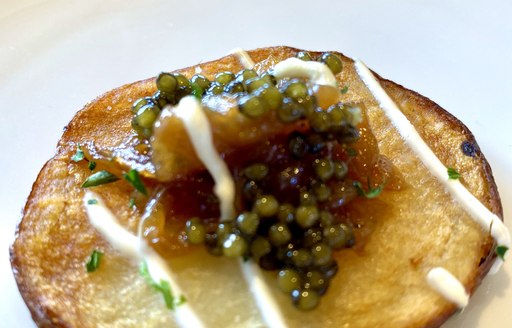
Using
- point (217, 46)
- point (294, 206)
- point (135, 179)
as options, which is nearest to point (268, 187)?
point (294, 206)

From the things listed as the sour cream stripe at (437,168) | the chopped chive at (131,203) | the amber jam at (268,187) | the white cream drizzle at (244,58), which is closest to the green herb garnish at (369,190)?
the amber jam at (268,187)

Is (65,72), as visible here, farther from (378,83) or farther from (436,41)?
(436,41)

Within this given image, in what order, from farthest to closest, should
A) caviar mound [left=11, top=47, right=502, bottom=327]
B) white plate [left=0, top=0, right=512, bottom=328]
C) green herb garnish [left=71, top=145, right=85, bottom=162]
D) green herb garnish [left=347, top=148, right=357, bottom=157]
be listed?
white plate [left=0, top=0, right=512, bottom=328] → green herb garnish [left=71, top=145, right=85, bottom=162] → green herb garnish [left=347, top=148, right=357, bottom=157] → caviar mound [left=11, top=47, right=502, bottom=327]

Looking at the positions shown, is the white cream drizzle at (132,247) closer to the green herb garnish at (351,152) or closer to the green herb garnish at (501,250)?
the green herb garnish at (351,152)

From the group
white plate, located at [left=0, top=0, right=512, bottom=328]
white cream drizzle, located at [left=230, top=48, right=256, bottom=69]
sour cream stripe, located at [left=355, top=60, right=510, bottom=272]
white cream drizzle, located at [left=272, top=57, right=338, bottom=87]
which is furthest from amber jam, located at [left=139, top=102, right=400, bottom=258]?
white plate, located at [left=0, top=0, right=512, bottom=328]

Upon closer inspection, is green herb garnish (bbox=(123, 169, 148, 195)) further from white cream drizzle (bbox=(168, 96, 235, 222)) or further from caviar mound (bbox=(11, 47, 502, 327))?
white cream drizzle (bbox=(168, 96, 235, 222))

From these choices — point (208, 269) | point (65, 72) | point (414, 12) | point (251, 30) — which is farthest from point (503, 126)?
point (65, 72)
